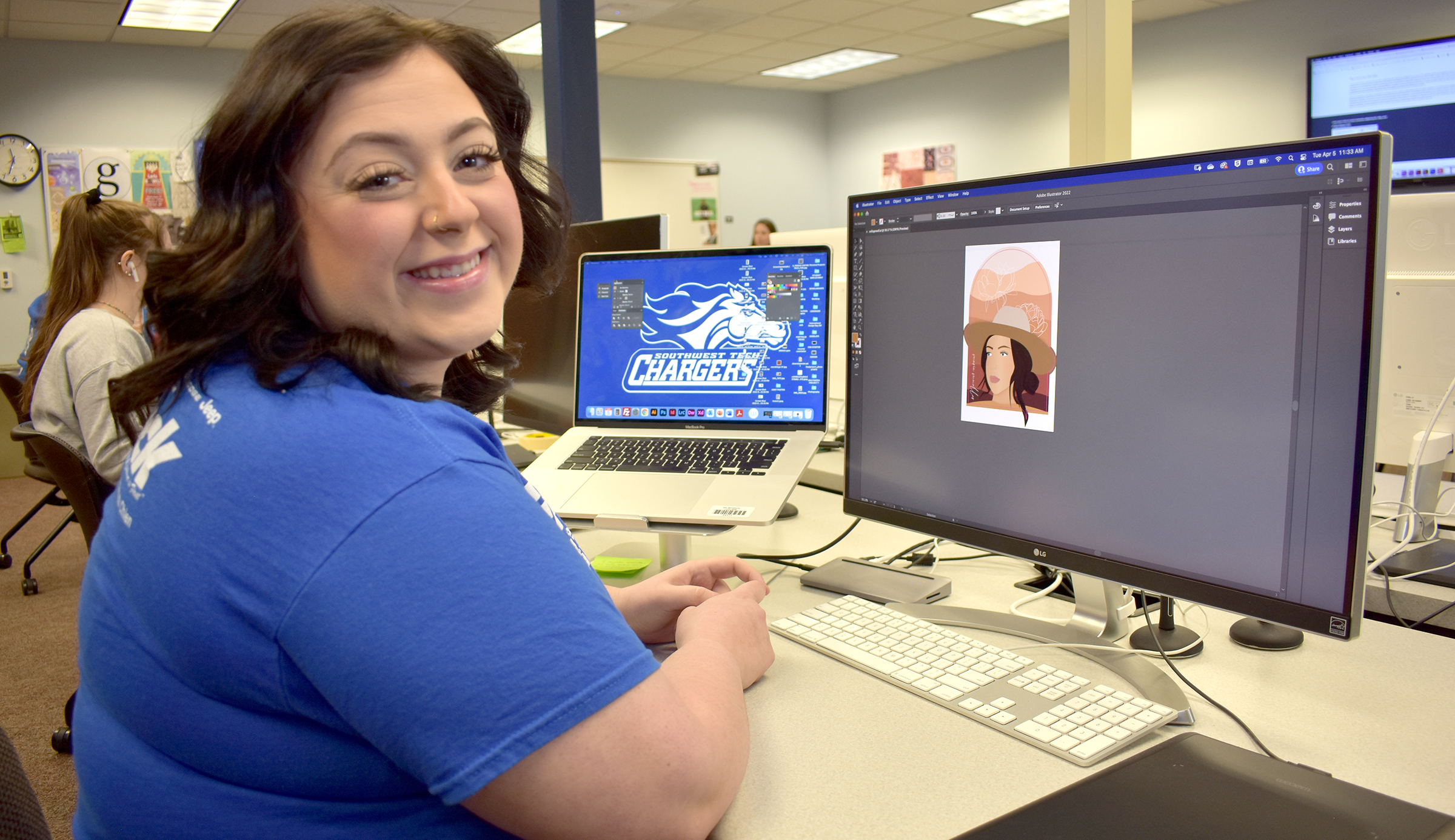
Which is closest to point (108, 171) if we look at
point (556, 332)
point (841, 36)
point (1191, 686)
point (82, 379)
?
point (82, 379)

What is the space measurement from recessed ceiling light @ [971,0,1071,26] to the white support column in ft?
15.6

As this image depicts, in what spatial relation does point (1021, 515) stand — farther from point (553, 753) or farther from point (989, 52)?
point (989, 52)

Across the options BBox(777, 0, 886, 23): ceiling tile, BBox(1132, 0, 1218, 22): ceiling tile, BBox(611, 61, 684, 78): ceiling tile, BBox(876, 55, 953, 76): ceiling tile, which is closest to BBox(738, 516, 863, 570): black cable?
BBox(777, 0, 886, 23): ceiling tile

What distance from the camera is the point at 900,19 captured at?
6.23 m

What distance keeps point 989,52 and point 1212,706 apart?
24.8 ft

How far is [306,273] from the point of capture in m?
0.74

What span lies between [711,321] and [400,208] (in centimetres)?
78

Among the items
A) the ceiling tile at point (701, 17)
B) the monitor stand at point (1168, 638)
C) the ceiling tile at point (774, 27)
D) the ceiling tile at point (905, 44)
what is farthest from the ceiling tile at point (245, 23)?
the monitor stand at point (1168, 638)

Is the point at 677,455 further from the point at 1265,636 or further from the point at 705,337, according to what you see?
the point at 1265,636

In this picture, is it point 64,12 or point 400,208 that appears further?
point 64,12

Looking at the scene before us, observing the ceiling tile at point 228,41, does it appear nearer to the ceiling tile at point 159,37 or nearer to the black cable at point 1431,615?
the ceiling tile at point 159,37

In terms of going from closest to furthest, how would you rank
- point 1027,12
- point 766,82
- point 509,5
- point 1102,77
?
point 1102,77
point 509,5
point 1027,12
point 766,82

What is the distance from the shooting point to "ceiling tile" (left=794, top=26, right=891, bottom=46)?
6.52 m

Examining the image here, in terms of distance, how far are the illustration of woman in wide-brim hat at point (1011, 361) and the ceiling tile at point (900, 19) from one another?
18.4 feet
